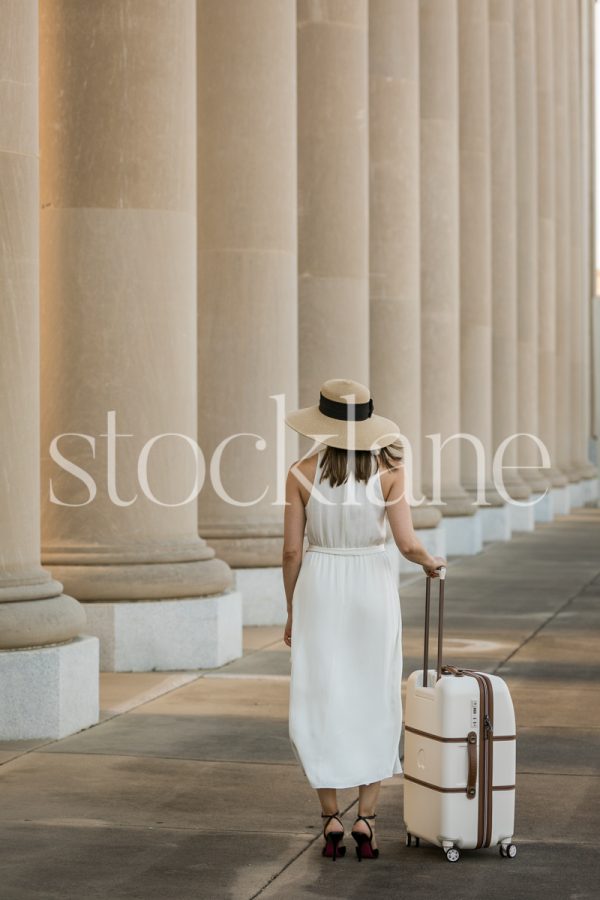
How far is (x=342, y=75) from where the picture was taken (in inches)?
1275

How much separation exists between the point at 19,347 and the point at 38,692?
137 inches

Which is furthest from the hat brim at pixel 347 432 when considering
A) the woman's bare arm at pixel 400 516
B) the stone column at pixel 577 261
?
the stone column at pixel 577 261

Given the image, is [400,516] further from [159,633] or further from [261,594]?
[261,594]

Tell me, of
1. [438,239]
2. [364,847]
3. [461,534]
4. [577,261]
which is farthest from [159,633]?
[577,261]

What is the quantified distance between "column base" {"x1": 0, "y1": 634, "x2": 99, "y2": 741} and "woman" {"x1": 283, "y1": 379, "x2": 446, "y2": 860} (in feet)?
16.4

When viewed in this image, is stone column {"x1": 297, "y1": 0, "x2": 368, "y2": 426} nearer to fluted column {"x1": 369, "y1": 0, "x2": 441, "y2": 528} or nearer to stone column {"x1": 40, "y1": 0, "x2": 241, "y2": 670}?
fluted column {"x1": 369, "y1": 0, "x2": 441, "y2": 528}

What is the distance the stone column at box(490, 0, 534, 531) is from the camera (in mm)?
56625

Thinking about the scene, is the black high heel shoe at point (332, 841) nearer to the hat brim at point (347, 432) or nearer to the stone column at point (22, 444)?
the hat brim at point (347, 432)

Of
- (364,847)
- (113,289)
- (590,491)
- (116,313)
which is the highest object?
(113,289)

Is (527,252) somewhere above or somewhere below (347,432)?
above

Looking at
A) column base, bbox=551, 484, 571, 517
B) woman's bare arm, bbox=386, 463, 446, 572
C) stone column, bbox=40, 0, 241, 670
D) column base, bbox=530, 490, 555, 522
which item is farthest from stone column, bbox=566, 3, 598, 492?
woman's bare arm, bbox=386, 463, 446, 572

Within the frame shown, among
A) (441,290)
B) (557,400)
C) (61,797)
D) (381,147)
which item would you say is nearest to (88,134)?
(61,797)

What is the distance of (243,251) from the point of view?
2681cm

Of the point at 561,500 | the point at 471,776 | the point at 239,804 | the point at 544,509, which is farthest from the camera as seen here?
the point at 561,500
